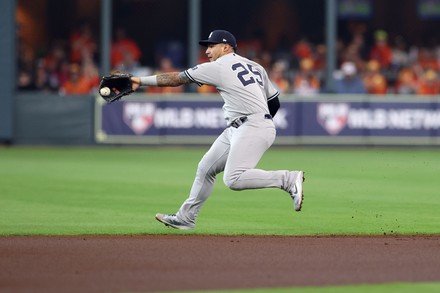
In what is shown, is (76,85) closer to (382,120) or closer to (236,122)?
(382,120)

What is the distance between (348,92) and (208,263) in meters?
15.8

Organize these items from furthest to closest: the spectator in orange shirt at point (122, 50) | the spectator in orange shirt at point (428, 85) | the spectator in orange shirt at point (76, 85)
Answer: the spectator in orange shirt at point (122, 50)
the spectator in orange shirt at point (428, 85)
the spectator in orange shirt at point (76, 85)

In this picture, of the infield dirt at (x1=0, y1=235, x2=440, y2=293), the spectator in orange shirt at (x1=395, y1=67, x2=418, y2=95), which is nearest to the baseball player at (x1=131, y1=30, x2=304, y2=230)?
the infield dirt at (x1=0, y1=235, x2=440, y2=293)

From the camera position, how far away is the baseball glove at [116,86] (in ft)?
34.4

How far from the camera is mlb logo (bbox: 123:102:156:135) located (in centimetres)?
2362

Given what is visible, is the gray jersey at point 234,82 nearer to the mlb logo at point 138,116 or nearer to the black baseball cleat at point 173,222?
the black baseball cleat at point 173,222

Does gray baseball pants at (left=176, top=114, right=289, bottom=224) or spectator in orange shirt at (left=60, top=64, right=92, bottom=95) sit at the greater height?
spectator in orange shirt at (left=60, top=64, right=92, bottom=95)

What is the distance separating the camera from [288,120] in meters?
23.8

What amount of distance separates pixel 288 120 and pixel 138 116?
3209mm

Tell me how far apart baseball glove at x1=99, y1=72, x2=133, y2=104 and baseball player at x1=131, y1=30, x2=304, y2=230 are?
78 millimetres

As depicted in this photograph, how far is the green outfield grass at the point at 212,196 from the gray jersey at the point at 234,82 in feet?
4.12

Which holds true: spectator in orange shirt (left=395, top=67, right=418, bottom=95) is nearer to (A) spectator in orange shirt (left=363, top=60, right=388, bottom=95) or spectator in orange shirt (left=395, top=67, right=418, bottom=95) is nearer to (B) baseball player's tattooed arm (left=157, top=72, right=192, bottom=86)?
(A) spectator in orange shirt (left=363, top=60, right=388, bottom=95)

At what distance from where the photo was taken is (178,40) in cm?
2825

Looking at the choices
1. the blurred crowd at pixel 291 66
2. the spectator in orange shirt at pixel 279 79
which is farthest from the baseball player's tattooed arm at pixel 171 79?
the spectator in orange shirt at pixel 279 79
